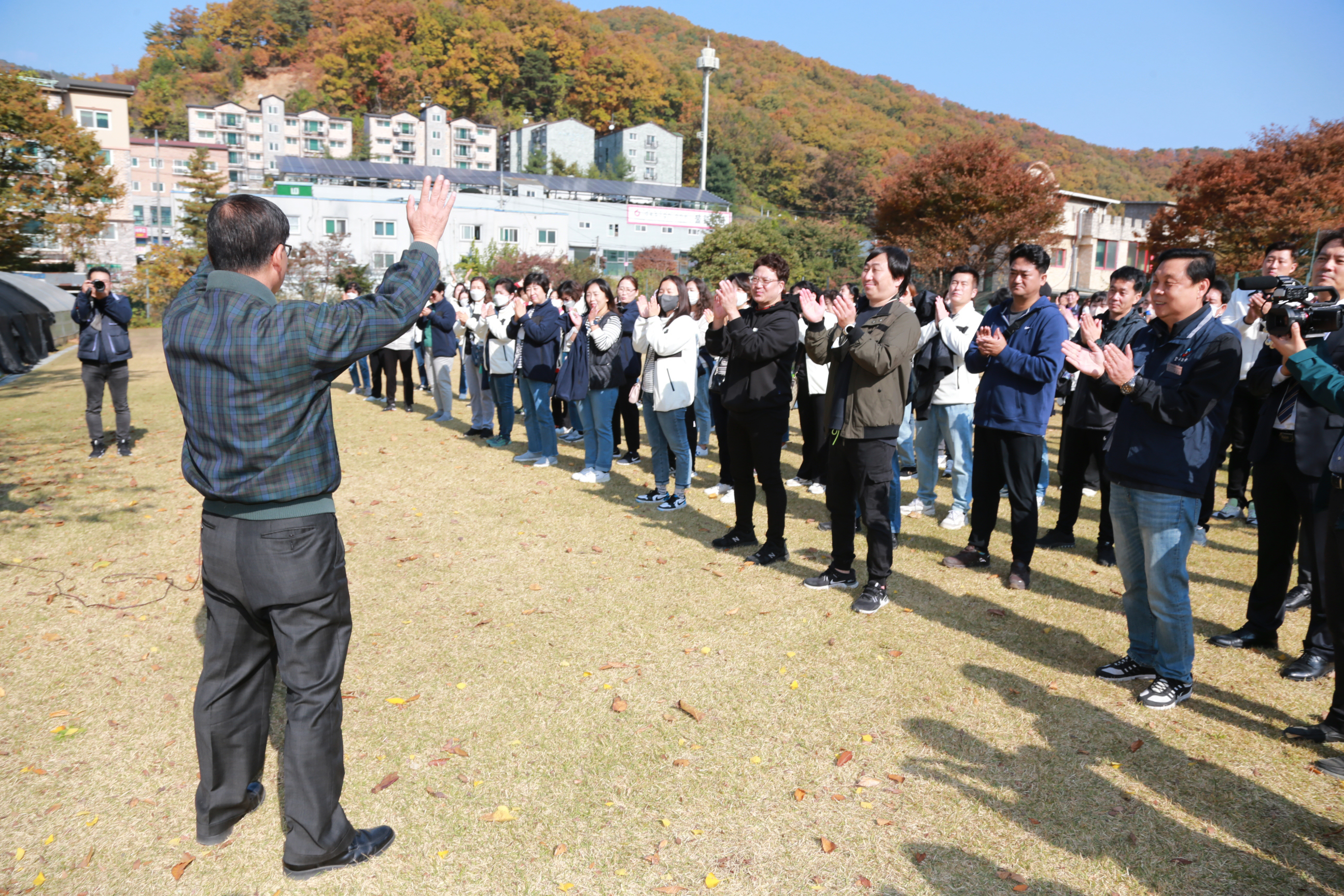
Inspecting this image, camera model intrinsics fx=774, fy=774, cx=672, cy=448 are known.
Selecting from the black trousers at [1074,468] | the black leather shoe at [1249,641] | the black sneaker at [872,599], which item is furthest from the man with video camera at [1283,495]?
the black sneaker at [872,599]

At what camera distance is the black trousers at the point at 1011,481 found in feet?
18.9

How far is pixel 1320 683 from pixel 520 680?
15.3 feet

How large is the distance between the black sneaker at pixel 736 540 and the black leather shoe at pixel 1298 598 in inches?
155

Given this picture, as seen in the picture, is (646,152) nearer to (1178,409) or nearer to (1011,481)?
(1011,481)

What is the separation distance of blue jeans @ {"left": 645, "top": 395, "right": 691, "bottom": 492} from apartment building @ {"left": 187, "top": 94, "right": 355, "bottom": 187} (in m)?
95.3

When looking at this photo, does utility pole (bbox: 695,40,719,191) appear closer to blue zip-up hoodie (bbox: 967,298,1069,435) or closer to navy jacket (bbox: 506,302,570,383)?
navy jacket (bbox: 506,302,570,383)

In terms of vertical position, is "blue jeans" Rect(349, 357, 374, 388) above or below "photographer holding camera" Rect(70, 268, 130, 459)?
below

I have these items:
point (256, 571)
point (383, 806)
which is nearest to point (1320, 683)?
point (383, 806)

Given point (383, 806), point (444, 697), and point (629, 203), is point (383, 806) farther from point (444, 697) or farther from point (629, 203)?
point (629, 203)

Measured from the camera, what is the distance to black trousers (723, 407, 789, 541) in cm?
613

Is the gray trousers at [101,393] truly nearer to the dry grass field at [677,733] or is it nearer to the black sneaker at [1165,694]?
the dry grass field at [677,733]

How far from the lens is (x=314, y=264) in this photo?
4897 cm

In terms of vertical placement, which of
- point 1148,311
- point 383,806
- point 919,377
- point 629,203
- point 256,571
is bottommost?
point 383,806

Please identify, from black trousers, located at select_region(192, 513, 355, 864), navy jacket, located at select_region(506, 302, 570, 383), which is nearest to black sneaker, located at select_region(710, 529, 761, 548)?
navy jacket, located at select_region(506, 302, 570, 383)
